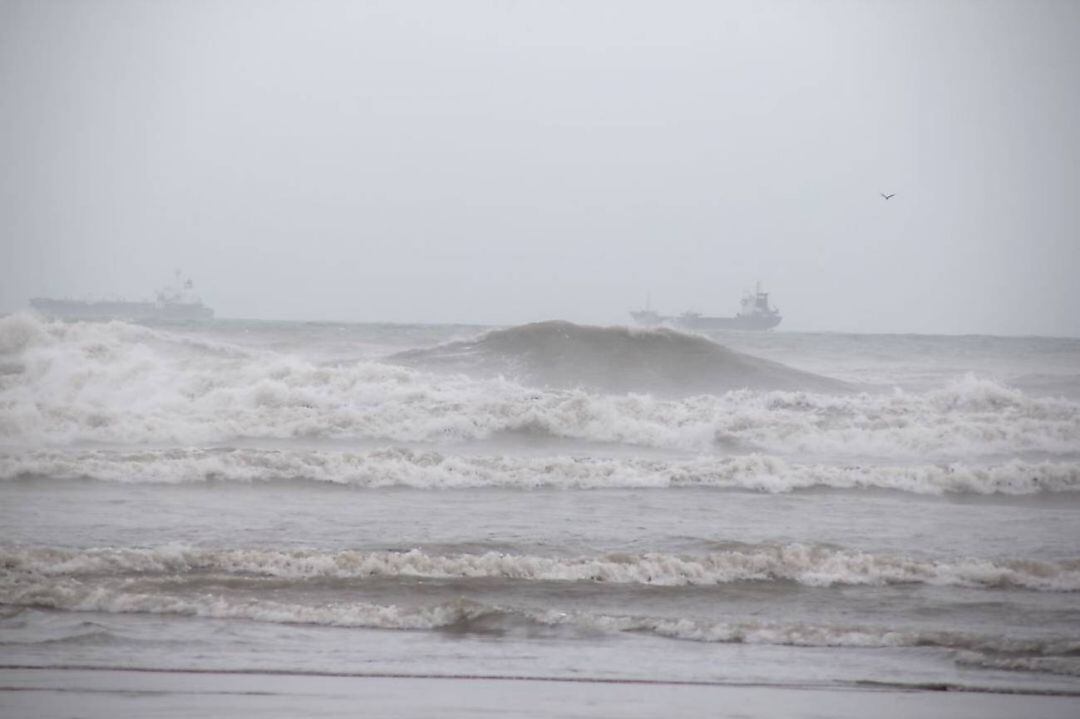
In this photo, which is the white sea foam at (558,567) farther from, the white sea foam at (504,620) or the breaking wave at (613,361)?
the breaking wave at (613,361)

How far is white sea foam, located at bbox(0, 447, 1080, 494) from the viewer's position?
11258mm

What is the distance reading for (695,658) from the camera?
545 centimetres

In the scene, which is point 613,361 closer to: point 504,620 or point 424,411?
point 424,411

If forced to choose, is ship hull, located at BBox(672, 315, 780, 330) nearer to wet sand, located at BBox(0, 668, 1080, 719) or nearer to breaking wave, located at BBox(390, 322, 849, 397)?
breaking wave, located at BBox(390, 322, 849, 397)

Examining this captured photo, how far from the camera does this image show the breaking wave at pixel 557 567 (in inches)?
283

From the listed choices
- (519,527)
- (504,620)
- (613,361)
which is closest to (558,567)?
(504,620)

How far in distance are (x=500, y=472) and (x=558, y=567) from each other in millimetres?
4369

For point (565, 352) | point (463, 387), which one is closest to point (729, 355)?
point (565, 352)

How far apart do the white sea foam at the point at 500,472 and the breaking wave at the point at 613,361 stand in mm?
9688

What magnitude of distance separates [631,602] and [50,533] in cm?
518

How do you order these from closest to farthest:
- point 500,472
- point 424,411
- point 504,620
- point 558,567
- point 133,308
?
1. point 504,620
2. point 558,567
3. point 500,472
4. point 424,411
5. point 133,308

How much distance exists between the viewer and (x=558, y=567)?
7434 millimetres

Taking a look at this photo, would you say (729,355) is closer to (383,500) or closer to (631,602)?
(383,500)

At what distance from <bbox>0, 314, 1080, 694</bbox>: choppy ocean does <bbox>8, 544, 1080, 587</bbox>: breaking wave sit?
0.08 ft
